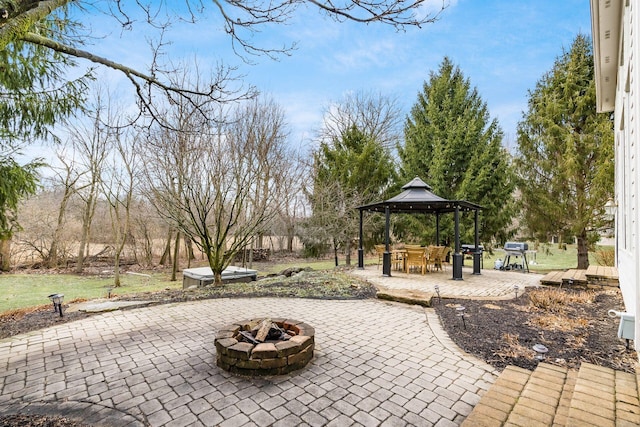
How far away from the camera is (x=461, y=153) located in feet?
46.5

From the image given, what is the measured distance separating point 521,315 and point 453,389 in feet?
10.3

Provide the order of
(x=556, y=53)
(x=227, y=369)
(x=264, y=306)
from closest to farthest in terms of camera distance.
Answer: (x=227, y=369) < (x=264, y=306) < (x=556, y=53)

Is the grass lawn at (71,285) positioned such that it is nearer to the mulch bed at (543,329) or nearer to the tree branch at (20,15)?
the mulch bed at (543,329)

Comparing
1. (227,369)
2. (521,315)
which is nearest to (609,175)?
(521,315)

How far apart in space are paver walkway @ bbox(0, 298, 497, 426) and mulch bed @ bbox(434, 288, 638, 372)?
37cm

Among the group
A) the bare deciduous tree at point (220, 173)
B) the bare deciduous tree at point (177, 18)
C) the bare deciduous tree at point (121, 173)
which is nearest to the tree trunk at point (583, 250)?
the bare deciduous tree at point (220, 173)

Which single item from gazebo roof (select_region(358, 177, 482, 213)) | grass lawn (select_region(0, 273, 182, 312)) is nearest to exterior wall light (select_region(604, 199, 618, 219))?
gazebo roof (select_region(358, 177, 482, 213))

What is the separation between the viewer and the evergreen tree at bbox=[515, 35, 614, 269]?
10.8 m

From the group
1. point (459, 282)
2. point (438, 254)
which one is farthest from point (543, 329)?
point (438, 254)

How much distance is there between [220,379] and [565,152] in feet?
44.1

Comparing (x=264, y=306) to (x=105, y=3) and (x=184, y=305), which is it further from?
(x=105, y=3)

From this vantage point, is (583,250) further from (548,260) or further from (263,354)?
(263,354)

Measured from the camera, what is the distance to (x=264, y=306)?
5.82 metres

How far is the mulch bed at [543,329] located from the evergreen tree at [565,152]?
5829 millimetres
